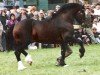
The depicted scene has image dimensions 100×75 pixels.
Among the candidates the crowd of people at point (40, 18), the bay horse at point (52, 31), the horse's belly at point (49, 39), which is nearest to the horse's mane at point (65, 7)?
the bay horse at point (52, 31)

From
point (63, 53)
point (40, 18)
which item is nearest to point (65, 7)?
point (63, 53)

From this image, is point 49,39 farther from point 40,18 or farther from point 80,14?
point 40,18

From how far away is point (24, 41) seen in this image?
1524cm

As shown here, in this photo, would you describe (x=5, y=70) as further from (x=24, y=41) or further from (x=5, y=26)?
(x=5, y=26)

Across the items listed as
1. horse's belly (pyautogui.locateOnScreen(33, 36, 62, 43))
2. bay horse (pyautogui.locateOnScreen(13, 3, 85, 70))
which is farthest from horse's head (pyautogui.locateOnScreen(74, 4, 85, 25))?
horse's belly (pyautogui.locateOnScreen(33, 36, 62, 43))

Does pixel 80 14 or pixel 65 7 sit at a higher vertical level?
pixel 65 7

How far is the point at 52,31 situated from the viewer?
1534cm

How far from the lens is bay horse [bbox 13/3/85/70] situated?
1519 cm

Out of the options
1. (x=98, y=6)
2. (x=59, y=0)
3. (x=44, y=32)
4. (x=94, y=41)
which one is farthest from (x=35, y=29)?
(x=59, y=0)

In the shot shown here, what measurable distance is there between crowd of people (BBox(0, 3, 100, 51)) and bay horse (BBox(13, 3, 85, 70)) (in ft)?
16.1

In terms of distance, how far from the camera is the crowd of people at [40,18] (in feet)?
72.9

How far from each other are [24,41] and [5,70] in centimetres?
119

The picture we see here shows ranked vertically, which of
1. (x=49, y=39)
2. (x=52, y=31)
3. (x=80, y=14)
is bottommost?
(x=49, y=39)

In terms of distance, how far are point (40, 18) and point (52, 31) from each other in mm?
7915
